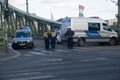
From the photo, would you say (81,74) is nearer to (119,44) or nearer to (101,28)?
(101,28)

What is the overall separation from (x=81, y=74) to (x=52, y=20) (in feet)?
220

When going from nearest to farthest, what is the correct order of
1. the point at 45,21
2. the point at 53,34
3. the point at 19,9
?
the point at 53,34
the point at 45,21
the point at 19,9

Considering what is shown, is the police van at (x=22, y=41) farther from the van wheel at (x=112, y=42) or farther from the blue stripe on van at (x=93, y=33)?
the van wheel at (x=112, y=42)

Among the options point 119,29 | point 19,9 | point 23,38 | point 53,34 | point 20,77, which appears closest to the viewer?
point 20,77

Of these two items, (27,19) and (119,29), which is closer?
(119,29)

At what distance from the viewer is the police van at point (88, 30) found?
115ft

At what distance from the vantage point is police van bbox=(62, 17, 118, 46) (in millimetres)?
35188

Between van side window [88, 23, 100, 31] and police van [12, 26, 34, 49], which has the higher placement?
van side window [88, 23, 100, 31]

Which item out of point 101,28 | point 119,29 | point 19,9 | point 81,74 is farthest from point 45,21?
point 81,74

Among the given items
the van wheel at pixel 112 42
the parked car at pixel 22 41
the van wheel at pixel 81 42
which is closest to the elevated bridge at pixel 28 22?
the parked car at pixel 22 41

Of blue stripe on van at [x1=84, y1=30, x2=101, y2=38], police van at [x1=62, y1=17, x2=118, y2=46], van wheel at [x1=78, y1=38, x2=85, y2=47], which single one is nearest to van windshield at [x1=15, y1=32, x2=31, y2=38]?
police van at [x1=62, y1=17, x2=118, y2=46]

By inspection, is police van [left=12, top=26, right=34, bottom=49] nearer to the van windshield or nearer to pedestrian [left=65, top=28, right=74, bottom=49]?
the van windshield

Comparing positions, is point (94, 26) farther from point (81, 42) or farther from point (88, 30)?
point (81, 42)

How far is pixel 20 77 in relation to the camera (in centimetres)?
1443
